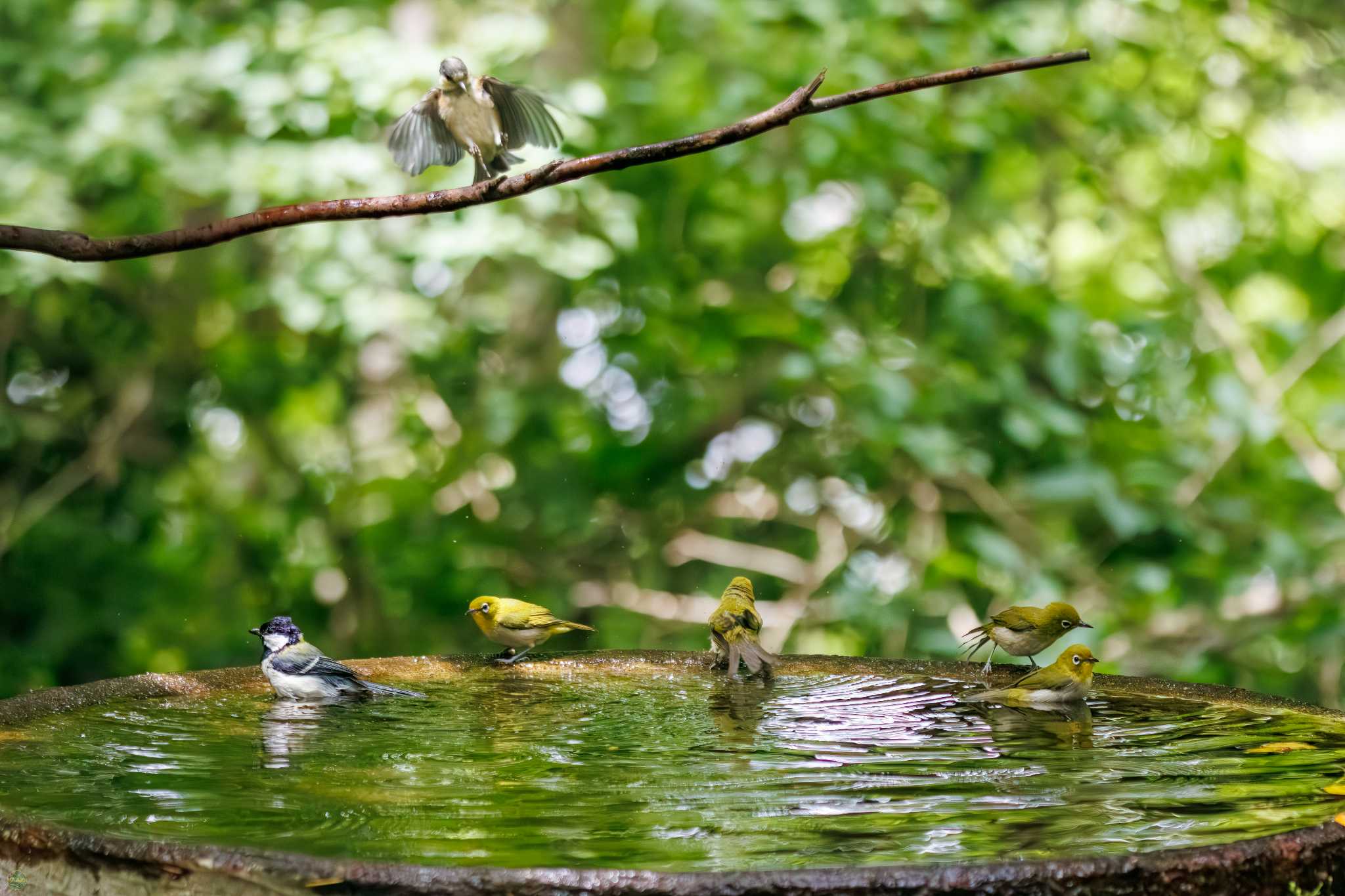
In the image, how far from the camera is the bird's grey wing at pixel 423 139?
3357 millimetres

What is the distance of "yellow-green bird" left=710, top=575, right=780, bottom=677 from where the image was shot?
139 inches

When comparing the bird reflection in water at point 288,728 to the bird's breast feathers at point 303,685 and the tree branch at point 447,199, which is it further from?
the tree branch at point 447,199

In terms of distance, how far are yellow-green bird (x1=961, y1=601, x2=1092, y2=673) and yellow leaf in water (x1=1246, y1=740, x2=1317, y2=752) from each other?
1134 mm

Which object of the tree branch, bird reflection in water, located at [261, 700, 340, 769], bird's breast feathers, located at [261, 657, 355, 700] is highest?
the tree branch

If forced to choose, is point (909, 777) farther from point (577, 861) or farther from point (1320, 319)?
point (1320, 319)

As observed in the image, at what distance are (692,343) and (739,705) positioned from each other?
131 inches

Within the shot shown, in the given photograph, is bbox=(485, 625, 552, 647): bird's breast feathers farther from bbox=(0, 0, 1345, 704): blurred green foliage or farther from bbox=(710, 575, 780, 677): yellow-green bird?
bbox=(0, 0, 1345, 704): blurred green foliage

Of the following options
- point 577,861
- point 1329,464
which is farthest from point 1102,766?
point 1329,464

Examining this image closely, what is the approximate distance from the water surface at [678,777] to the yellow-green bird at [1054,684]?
7 centimetres

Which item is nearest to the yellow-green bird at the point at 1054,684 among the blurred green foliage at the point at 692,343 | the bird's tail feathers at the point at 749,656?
the bird's tail feathers at the point at 749,656

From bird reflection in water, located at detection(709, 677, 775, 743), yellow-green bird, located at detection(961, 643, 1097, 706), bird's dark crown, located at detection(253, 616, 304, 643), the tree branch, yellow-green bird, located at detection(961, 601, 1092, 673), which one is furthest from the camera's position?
yellow-green bird, located at detection(961, 601, 1092, 673)

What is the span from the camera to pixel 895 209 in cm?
661

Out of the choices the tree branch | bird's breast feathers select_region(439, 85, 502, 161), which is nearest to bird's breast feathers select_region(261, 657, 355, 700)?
bird's breast feathers select_region(439, 85, 502, 161)

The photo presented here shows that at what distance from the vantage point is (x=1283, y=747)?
248cm
